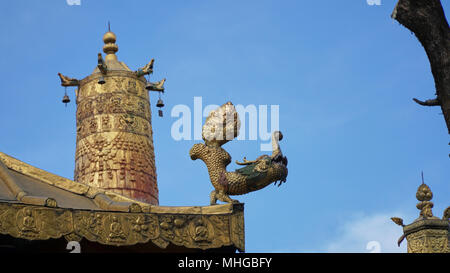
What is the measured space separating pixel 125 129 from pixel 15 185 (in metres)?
8.22

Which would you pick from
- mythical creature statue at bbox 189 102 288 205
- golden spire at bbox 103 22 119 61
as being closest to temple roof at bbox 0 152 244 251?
mythical creature statue at bbox 189 102 288 205

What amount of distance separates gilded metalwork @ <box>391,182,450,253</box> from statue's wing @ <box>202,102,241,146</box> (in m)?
6.11

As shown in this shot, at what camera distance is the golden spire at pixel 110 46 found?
18.2 m

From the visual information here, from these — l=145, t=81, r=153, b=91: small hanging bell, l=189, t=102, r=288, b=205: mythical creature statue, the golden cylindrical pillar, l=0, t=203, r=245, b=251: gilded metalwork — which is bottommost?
l=0, t=203, r=245, b=251: gilded metalwork

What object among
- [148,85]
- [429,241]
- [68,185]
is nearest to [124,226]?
[68,185]

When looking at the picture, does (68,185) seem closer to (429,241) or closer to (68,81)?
(429,241)

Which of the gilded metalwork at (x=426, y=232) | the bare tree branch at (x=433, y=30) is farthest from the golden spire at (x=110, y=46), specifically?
the bare tree branch at (x=433, y=30)

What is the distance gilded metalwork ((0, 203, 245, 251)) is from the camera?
27.1ft

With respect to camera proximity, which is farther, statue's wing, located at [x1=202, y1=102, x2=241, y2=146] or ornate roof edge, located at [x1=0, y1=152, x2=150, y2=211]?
statue's wing, located at [x1=202, y1=102, x2=241, y2=146]

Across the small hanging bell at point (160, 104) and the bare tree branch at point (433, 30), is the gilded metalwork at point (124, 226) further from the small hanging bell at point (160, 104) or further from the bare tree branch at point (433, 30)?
the small hanging bell at point (160, 104)

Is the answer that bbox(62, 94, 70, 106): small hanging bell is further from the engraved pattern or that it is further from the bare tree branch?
the bare tree branch

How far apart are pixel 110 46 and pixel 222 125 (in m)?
9.24
